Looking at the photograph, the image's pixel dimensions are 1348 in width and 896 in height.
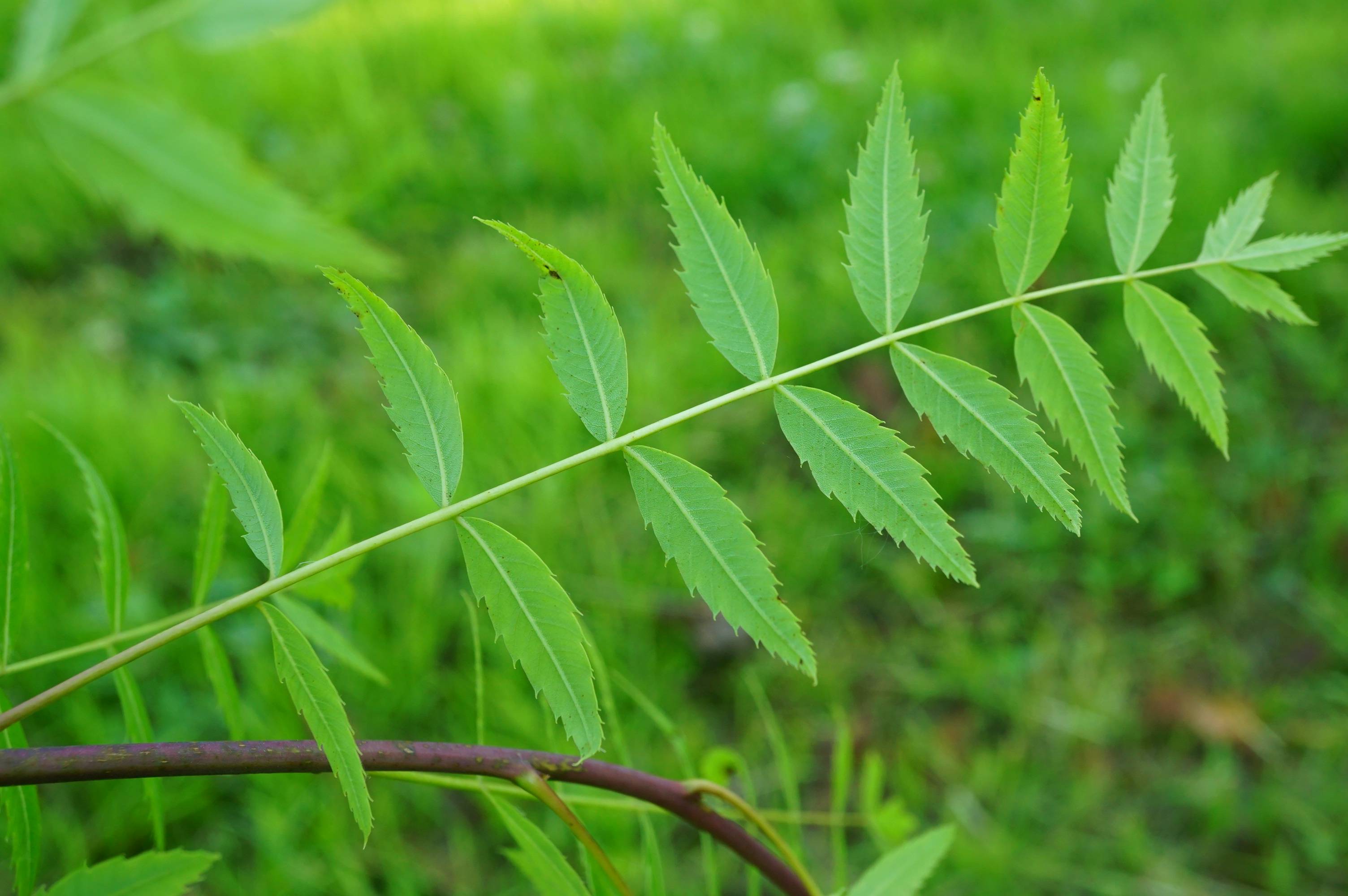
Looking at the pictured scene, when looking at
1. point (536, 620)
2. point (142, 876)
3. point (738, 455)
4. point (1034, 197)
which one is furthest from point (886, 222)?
point (738, 455)

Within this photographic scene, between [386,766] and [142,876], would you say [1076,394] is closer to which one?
[386,766]

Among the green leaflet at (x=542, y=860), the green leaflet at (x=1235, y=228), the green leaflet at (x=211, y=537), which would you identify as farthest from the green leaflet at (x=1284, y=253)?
the green leaflet at (x=211, y=537)

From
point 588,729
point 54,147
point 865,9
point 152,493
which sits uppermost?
point 865,9

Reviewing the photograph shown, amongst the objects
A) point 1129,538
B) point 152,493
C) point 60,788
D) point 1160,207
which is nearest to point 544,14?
point 152,493

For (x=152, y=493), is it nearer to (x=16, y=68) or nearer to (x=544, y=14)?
(x=16, y=68)

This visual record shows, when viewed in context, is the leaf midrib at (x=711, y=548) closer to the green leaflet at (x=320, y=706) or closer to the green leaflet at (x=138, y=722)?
the green leaflet at (x=320, y=706)

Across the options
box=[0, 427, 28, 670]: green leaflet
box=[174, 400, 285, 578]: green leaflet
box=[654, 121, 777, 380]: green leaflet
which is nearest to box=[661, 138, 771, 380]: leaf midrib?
box=[654, 121, 777, 380]: green leaflet
